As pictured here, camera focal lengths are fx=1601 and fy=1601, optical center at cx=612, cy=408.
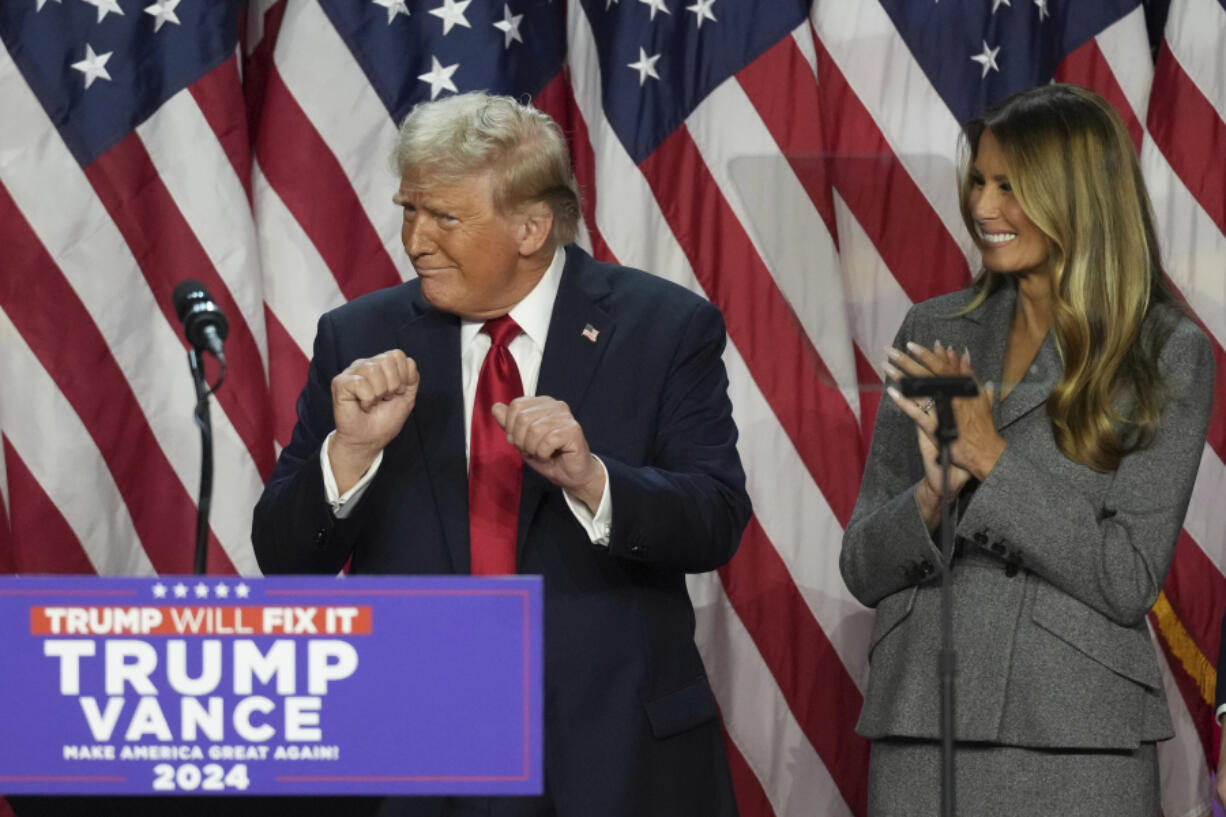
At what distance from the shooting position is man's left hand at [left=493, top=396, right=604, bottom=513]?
76.2 inches

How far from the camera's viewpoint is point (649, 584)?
2320 mm

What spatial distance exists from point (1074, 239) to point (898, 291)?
1262 mm

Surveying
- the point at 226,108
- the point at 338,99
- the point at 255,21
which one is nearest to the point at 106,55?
the point at 226,108

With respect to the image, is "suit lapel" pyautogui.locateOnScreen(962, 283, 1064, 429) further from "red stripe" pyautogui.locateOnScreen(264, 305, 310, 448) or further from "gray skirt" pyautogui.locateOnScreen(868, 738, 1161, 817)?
"red stripe" pyautogui.locateOnScreen(264, 305, 310, 448)

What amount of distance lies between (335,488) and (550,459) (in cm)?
31

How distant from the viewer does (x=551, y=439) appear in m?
1.94

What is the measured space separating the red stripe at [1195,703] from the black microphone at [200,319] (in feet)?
7.84

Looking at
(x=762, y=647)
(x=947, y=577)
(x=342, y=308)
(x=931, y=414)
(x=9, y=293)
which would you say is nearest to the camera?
(x=947, y=577)

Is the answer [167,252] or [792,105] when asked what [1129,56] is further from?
[167,252]

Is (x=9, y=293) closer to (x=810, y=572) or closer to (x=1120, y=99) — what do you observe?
(x=810, y=572)

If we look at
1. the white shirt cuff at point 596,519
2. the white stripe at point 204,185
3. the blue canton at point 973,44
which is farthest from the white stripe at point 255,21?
the white shirt cuff at point 596,519

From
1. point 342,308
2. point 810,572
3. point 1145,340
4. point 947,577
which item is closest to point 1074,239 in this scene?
point 1145,340

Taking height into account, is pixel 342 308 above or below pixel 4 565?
above

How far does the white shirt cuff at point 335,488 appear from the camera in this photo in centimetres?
211
